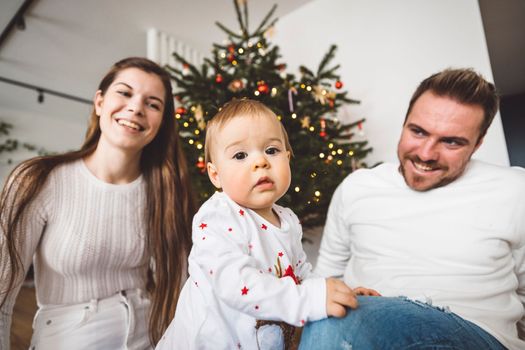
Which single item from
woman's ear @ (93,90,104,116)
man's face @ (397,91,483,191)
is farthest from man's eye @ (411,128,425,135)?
woman's ear @ (93,90,104,116)

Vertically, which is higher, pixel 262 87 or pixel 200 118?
pixel 262 87

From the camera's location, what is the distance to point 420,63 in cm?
242

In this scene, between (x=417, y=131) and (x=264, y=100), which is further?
(x=264, y=100)

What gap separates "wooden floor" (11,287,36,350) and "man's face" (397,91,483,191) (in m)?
2.73

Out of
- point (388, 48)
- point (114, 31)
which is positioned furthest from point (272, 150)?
point (114, 31)

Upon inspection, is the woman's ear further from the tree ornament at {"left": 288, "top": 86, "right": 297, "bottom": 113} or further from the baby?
the tree ornament at {"left": 288, "top": 86, "right": 297, "bottom": 113}

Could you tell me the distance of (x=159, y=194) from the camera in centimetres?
121

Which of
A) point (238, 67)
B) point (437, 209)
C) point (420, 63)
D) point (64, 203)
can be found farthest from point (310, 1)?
point (64, 203)

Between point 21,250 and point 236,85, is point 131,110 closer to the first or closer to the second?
point 21,250

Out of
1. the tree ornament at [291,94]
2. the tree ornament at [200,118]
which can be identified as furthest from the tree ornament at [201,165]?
the tree ornament at [291,94]

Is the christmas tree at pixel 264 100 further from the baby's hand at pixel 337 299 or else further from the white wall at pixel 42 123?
the white wall at pixel 42 123

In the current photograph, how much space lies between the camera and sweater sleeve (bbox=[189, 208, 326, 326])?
0.58 metres

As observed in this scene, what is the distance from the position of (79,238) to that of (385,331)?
A: 0.99m

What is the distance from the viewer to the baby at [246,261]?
0.59m
